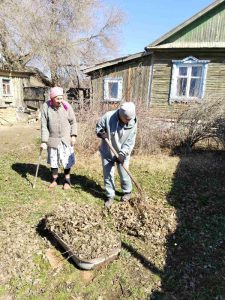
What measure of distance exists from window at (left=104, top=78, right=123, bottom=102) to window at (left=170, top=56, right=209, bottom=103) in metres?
2.51

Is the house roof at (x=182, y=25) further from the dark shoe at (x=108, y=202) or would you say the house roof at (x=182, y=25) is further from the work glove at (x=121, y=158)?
the dark shoe at (x=108, y=202)

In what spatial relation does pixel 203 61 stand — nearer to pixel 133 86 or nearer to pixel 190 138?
pixel 133 86

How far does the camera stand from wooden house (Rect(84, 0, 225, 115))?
34.8 ft

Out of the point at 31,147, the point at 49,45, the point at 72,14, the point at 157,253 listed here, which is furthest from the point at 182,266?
the point at 72,14

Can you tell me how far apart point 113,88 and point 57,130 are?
8652 millimetres

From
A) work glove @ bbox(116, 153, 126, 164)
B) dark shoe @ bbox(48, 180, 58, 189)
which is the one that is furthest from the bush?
dark shoe @ bbox(48, 180, 58, 189)

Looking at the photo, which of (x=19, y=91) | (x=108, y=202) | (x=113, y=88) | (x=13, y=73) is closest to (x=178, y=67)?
(x=113, y=88)

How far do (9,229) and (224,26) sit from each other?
11322mm

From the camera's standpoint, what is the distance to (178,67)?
36.3ft

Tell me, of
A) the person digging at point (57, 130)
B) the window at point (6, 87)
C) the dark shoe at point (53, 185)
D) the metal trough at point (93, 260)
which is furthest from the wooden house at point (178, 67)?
the window at point (6, 87)

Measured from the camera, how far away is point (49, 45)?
20.7 m

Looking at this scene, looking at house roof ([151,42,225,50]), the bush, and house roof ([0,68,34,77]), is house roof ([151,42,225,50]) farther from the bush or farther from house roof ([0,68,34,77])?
house roof ([0,68,34,77])

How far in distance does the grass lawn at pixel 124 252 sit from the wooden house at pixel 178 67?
6084mm

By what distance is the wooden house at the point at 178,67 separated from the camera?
10602mm
